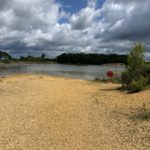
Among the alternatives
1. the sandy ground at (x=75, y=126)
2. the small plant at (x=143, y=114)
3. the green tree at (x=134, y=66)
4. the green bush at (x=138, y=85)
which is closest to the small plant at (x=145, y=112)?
the small plant at (x=143, y=114)

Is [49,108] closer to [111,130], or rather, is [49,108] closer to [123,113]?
[123,113]

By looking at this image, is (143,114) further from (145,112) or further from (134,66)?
(134,66)

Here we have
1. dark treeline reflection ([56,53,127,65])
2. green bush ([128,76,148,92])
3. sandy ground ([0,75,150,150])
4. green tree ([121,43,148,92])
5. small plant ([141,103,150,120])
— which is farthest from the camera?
dark treeline reflection ([56,53,127,65])

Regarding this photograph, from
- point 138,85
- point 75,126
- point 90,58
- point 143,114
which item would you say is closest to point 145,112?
point 143,114

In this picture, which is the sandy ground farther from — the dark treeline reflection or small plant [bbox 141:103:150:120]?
the dark treeline reflection

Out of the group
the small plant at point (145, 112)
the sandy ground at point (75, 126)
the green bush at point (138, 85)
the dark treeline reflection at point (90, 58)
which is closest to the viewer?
the sandy ground at point (75, 126)

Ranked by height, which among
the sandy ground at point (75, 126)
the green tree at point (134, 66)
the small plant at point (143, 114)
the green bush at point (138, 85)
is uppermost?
the green tree at point (134, 66)

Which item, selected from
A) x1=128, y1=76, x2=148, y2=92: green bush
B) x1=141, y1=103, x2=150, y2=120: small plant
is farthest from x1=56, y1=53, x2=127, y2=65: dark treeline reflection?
x1=141, y1=103, x2=150, y2=120: small plant

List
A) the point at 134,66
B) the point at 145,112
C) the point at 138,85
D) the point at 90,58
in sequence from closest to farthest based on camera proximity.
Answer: the point at 145,112
the point at 138,85
the point at 134,66
the point at 90,58

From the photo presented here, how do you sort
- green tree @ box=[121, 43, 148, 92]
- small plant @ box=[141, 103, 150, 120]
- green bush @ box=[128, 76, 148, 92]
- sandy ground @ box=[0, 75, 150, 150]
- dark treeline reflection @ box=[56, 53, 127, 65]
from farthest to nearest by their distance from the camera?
dark treeline reflection @ box=[56, 53, 127, 65] < green tree @ box=[121, 43, 148, 92] < green bush @ box=[128, 76, 148, 92] < small plant @ box=[141, 103, 150, 120] < sandy ground @ box=[0, 75, 150, 150]

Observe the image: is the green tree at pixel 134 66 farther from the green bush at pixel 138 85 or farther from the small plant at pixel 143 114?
the small plant at pixel 143 114

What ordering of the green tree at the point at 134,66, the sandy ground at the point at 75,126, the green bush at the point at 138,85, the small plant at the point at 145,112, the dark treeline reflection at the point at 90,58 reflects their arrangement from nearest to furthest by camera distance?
the sandy ground at the point at 75,126, the small plant at the point at 145,112, the green bush at the point at 138,85, the green tree at the point at 134,66, the dark treeline reflection at the point at 90,58

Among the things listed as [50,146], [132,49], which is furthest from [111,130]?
[132,49]

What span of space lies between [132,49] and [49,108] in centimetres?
926
